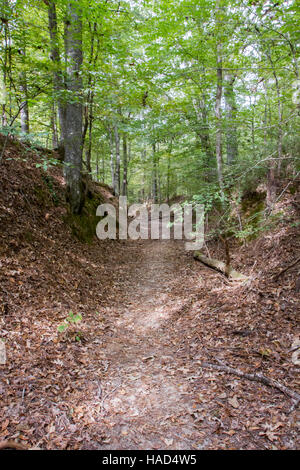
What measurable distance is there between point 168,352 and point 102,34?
9.35m

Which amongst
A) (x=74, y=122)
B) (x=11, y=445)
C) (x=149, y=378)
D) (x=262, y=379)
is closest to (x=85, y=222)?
(x=74, y=122)

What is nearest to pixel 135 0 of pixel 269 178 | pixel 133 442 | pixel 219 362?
pixel 269 178

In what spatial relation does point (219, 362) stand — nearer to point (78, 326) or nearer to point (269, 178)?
point (78, 326)

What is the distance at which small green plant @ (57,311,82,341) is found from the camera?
4465 millimetres

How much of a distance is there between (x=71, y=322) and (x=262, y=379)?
346cm

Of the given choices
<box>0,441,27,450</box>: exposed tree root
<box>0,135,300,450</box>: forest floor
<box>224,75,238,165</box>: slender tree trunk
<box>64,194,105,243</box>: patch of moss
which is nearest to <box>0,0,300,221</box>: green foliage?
<box>64,194,105,243</box>: patch of moss

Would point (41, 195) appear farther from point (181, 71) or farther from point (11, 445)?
point (11, 445)

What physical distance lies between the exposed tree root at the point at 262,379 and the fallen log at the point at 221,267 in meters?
2.70

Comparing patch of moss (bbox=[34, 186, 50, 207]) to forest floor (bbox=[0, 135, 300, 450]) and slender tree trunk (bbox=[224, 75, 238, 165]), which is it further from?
slender tree trunk (bbox=[224, 75, 238, 165])

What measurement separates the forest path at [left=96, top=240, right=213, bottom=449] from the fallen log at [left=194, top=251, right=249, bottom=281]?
1140 millimetres

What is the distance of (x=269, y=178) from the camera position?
743cm

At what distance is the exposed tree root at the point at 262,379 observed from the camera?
2.97m

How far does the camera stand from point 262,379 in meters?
3.34
